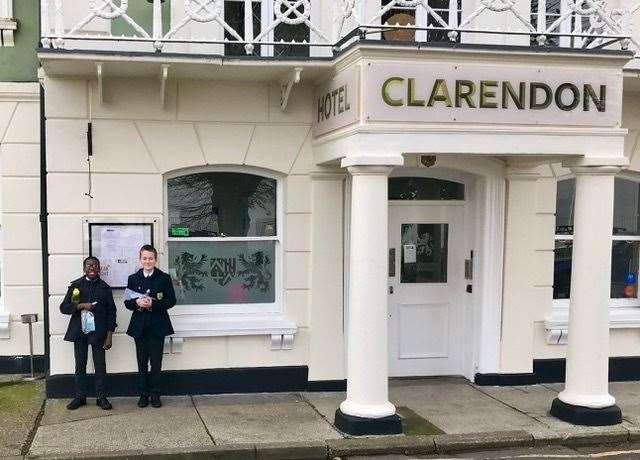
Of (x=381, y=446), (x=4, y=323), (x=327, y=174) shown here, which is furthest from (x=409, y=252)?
(x=4, y=323)

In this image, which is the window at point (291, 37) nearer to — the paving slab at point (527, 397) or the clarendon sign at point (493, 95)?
the clarendon sign at point (493, 95)

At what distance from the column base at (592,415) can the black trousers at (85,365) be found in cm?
466

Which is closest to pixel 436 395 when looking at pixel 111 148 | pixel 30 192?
pixel 111 148

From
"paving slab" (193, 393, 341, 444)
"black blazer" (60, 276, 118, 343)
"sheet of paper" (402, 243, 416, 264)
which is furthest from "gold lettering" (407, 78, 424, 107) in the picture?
"black blazer" (60, 276, 118, 343)

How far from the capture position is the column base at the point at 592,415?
685 centimetres

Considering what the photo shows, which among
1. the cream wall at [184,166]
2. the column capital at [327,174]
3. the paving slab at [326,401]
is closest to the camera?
the paving slab at [326,401]

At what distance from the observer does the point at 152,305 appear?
23.5 ft

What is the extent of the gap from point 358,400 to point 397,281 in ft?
7.36

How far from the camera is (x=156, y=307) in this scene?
7.20m

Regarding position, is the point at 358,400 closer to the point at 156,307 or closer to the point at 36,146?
the point at 156,307

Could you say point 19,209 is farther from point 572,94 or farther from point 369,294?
point 572,94

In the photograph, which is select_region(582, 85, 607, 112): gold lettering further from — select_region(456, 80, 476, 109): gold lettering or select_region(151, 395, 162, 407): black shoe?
select_region(151, 395, 162, 407): black shoe

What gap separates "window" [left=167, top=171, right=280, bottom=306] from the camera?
7.86 m

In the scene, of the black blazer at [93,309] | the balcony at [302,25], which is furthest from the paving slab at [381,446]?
the balcony at [302,25]
